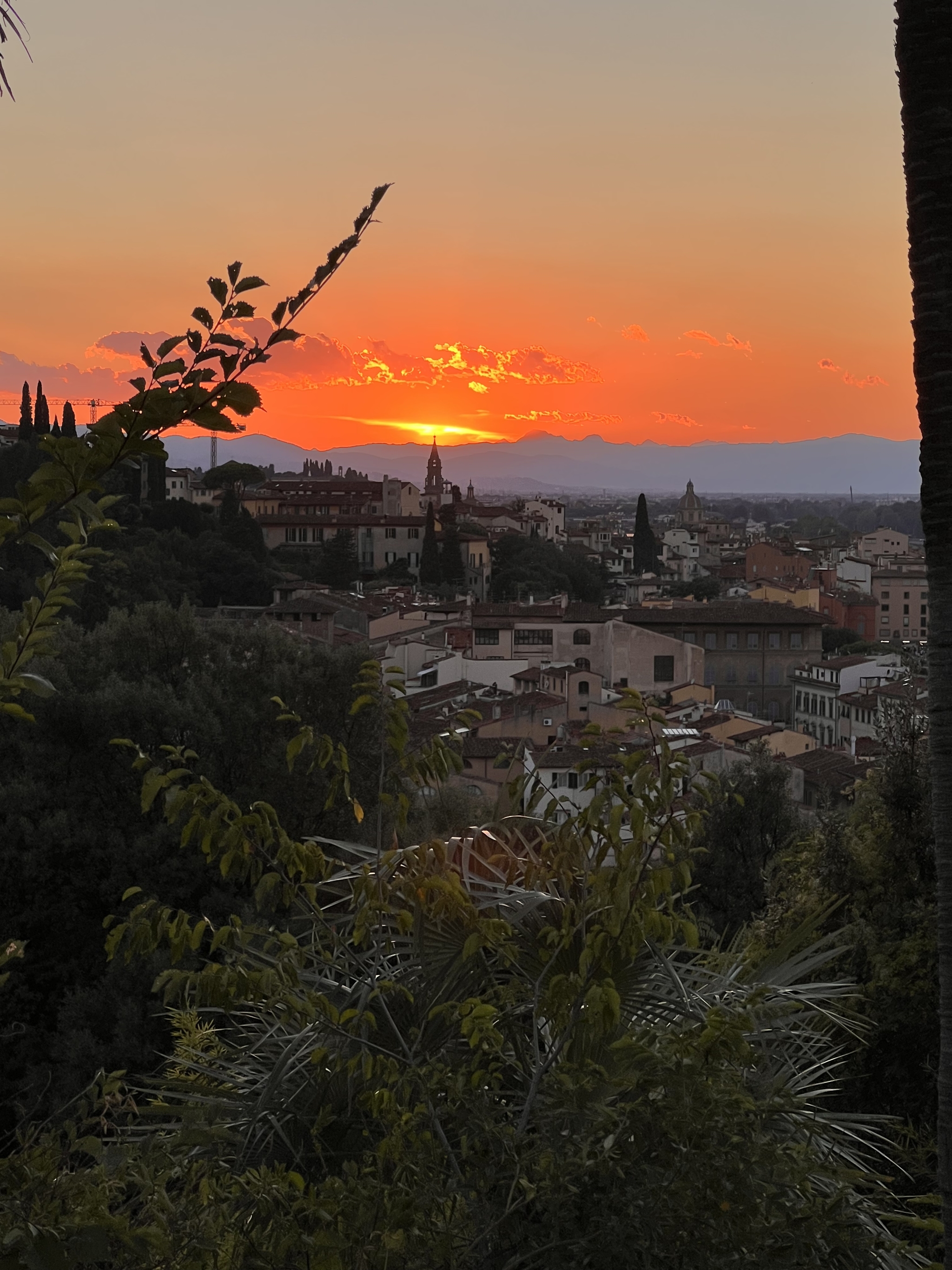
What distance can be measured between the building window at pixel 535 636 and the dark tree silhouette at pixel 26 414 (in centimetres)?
2007

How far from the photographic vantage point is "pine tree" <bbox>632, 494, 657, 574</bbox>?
79125 millimetres

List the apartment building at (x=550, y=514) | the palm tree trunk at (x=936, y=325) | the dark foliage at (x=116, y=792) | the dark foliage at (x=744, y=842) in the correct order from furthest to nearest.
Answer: the apartment building at (x=550, y=514) < the dark foliage at (x=744, y=842) < the dark foliage at (x=116, y=792) < the palm tree trunk at (x=936, y=325)

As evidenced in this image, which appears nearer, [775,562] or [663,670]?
[663,670]

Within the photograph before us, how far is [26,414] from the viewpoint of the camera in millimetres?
47938

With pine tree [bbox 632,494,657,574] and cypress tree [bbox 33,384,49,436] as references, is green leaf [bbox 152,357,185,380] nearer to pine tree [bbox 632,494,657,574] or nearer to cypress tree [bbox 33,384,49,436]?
cypress tree [bbox 33,384,49,436]

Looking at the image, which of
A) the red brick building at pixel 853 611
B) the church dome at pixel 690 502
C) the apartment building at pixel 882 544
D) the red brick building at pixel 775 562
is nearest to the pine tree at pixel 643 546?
the red brick building at pixel 775 562

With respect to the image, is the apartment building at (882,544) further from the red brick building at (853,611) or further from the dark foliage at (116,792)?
the dark foliage at (116,792)

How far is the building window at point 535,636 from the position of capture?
36938 millimetres

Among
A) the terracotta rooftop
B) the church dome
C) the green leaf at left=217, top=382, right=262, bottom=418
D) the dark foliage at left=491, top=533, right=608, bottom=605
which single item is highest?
the church dome

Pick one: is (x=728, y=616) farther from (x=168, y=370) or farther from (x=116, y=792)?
(x=168, y=370)

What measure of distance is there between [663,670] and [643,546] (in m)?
43.5

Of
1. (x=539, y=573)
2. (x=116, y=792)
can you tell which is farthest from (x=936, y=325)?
(x=539, y=573)

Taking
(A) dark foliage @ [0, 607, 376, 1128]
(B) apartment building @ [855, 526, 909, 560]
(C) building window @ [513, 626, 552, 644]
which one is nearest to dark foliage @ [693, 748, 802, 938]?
(A) dark foliage @ [0, 607, 376, 1128]

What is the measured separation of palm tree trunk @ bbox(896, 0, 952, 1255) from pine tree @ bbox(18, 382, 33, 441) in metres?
45.7
